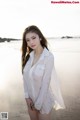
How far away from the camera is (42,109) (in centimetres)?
188

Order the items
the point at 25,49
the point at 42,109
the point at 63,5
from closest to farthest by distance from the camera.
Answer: the point at 42,109 → the point at 25,49 → the point at 63,5

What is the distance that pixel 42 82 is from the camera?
71.7 inches

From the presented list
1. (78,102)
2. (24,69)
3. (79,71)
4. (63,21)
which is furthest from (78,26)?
(24,69)

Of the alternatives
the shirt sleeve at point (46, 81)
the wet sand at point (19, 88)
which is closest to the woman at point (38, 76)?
the shirt sleeve at point (46, 81)

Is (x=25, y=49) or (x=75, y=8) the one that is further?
(x=75, y=8)

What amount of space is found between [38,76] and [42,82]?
0.05 meters

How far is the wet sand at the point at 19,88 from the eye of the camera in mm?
2586

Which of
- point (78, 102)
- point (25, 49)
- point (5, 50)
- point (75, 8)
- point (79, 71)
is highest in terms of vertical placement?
point (75, 8)

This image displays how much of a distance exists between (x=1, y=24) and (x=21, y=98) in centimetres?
75

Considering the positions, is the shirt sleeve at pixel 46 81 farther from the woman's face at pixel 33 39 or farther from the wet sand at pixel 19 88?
the wet sand at pixel 19 88

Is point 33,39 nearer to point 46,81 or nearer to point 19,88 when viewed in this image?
point 46,81

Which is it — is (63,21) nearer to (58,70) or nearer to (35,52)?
(58,70)

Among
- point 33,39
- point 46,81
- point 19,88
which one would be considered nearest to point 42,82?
point 46,81

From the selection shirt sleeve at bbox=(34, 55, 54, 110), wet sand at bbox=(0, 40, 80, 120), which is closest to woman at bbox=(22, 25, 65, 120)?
shirt sleeve at bbox=(34, 55, 54, 110)
